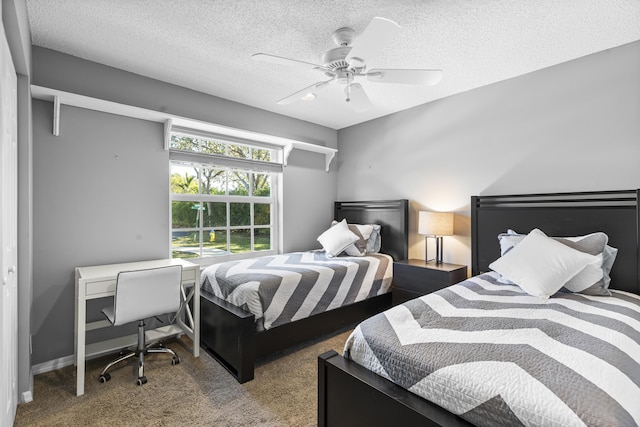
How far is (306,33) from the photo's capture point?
2.18 metres

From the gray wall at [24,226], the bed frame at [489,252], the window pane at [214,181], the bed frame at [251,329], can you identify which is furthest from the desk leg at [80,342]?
the bed frame at [489,252]

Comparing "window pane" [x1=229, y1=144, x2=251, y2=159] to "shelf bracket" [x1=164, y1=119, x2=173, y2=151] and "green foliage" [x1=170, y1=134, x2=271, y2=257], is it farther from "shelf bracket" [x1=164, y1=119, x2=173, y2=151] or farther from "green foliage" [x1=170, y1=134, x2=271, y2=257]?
"shelf bracket" [x1=164, y1=119, x2=173, y2=151]

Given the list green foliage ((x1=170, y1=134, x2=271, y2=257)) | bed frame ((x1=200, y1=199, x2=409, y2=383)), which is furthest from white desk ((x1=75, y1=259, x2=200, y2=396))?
green foliage ((x1=170, y1=134, x2=271, y2=257))

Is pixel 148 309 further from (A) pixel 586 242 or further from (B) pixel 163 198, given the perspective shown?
(A) pixel 586 242

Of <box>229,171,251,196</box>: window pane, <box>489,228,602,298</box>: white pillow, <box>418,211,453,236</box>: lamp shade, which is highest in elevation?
<box>229,171,251,196</box>: window pane

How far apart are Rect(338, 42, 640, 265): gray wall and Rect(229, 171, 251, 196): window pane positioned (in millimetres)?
1600

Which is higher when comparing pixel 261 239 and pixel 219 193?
pixel 219 193

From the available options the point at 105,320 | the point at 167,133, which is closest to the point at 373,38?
the point at 167,133

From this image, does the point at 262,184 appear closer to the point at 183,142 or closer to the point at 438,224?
the point at 183,142

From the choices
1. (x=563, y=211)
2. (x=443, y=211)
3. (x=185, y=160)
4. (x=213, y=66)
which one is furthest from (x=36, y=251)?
(x=563, y=211)

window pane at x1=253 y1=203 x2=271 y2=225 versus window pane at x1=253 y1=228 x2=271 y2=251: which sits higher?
window pane at x1=253 y1=203 x2=271 y2=225

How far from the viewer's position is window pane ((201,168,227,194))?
3457 mm

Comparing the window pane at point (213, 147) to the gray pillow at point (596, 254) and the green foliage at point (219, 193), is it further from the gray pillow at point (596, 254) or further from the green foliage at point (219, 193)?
the gray pillow at point (596, 254)

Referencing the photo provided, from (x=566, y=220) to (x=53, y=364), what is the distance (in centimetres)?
430
